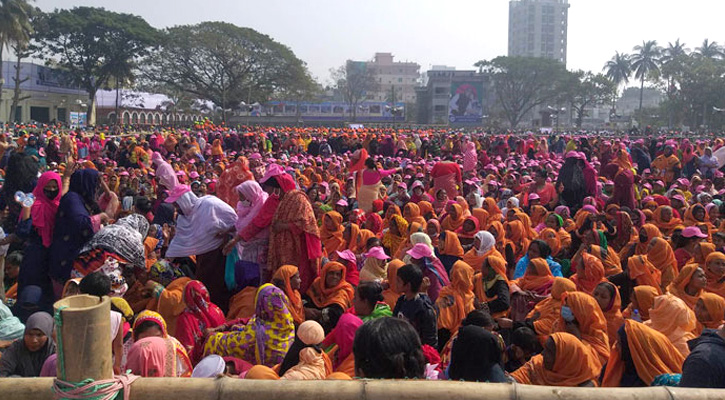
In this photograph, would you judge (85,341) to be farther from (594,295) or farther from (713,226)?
(713,226)

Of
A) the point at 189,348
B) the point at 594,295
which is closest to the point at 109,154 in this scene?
the point at 189,348

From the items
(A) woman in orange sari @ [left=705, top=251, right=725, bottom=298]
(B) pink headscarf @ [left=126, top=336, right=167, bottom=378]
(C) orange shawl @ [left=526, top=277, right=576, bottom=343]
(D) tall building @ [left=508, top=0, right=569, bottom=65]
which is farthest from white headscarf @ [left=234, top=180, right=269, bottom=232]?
(D) tall building @ [left=508, top=0, right=569, bottom=65]

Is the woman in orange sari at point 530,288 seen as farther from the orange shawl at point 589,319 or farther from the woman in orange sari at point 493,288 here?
the orange shawl at point 589,319

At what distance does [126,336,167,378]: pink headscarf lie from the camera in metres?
2.87

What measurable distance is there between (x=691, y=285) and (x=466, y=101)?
54433 mm

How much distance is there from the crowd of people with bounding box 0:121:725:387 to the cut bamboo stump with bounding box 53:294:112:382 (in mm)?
834

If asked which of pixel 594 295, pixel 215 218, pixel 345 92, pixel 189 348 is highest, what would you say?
pixel 345 92

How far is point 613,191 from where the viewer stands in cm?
836

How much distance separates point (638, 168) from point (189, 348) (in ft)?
38.0

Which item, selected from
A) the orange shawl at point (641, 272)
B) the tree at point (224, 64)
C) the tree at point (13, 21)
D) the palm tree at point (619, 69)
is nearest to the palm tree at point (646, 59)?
the palm tree at point (619, 69)

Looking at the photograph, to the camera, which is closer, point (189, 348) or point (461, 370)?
point (461, 370)

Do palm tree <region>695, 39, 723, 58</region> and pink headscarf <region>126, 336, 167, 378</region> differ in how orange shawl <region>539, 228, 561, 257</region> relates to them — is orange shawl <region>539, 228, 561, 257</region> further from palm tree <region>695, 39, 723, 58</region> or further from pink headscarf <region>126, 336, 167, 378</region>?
palm tree <region>695, 39, 723, 58</region>

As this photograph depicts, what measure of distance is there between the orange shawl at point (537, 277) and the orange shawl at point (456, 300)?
0.56 meters

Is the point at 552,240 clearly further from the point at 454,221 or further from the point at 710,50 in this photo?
the point at 710,50
